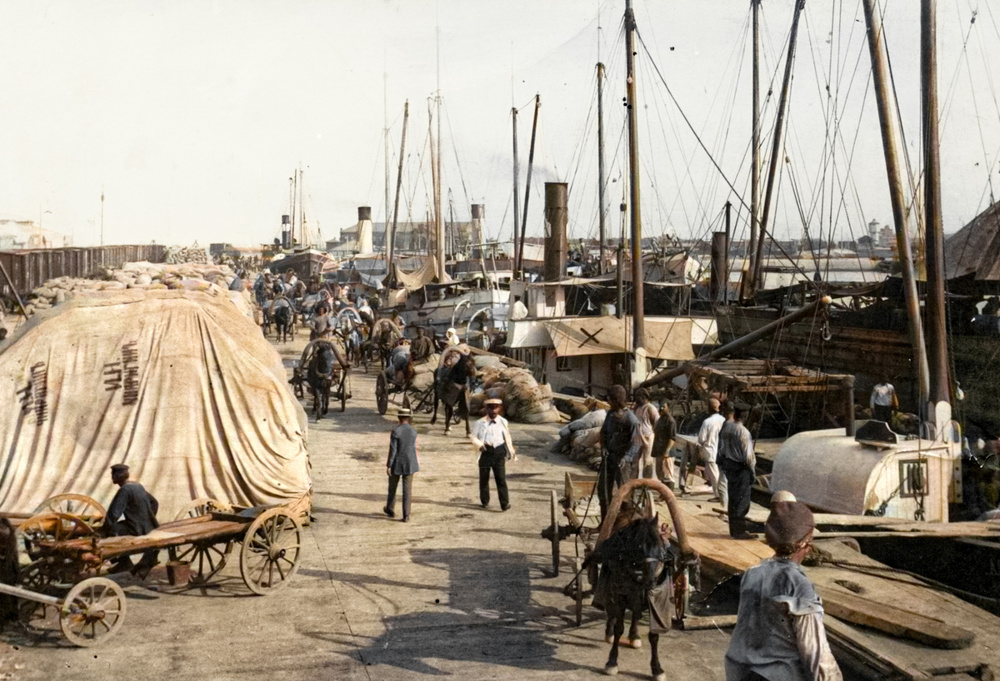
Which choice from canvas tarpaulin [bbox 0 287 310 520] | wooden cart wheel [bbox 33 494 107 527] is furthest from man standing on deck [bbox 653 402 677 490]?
wooden cart wheel [bbox 33 494 107 527]

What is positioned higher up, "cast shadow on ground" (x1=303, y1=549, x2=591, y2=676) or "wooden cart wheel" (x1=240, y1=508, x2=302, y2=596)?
"wooden cart wheel" (x1=240, y1=508, x2=302, y2=596)

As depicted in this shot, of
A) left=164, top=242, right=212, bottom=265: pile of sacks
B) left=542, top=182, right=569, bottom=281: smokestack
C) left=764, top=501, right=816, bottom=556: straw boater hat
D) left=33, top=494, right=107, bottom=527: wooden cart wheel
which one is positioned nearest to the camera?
left=764, top=501, right=816, bottom=556: straw boater hat

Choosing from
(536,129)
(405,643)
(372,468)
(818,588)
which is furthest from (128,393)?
(536,129)

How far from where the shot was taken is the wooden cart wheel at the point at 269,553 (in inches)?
359

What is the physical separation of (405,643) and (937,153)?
1136 cm

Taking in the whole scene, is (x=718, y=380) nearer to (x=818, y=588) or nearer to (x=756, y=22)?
(x=818, y=588)

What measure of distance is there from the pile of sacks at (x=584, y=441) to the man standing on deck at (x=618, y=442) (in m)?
4.73

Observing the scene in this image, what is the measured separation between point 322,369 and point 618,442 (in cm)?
983

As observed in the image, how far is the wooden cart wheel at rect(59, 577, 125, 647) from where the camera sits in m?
7.73

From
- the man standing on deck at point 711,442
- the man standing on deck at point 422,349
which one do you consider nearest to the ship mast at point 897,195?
the man standing on deck at point 711,442

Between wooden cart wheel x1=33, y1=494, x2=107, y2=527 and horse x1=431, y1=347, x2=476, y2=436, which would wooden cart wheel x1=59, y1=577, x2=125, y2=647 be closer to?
wooden cart wheel x1=33, y1=494, x2=107, y2=527

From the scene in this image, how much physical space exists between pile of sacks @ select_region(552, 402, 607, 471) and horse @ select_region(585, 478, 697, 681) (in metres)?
7.82

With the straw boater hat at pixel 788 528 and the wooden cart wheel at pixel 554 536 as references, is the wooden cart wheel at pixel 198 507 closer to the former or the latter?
the wooden cart wheel at pixel 554 536

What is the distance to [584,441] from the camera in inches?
626
